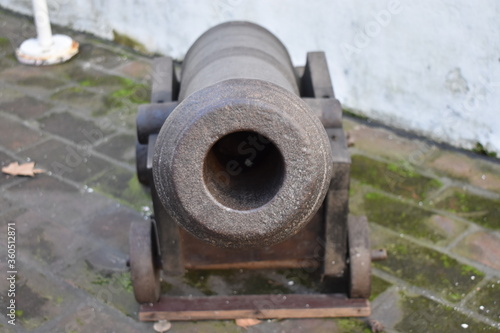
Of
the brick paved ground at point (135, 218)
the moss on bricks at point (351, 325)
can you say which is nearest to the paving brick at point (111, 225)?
the brick paved ground at point (135, 218)

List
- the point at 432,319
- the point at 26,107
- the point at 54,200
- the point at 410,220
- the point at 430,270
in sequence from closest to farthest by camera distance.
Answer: the point at 432,319 < the point at 430,270 < the point at 410,220 < the point at 54,200 < the point at 26,107

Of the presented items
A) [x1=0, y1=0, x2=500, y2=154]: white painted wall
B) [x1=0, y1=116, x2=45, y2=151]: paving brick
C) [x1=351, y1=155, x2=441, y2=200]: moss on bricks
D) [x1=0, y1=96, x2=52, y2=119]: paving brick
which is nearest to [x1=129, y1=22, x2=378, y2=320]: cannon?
[x1=351, y1=155, x2=441, y2=200]: moss on bricks

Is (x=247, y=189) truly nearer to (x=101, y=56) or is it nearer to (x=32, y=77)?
(x=32, y=77)

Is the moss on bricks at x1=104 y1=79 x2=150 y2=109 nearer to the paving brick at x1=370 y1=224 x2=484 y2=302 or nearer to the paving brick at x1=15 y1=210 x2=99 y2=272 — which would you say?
the paving brick at x1=15 y1=210 x2=99 y2=272

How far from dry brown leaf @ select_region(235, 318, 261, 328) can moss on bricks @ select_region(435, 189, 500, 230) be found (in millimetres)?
1526

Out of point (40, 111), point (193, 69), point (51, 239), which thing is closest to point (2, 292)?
point (51, 239)

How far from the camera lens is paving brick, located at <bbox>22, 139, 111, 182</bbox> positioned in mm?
4867

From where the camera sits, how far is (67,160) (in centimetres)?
501

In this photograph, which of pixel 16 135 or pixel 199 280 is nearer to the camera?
pixel 199 280

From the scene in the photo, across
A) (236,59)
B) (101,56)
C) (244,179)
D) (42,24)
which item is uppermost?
(236,59)

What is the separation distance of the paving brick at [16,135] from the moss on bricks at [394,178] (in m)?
2.30

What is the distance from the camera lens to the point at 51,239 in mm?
4184

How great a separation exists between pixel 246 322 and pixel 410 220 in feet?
4.31

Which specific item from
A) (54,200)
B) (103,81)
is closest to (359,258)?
(54,200)
